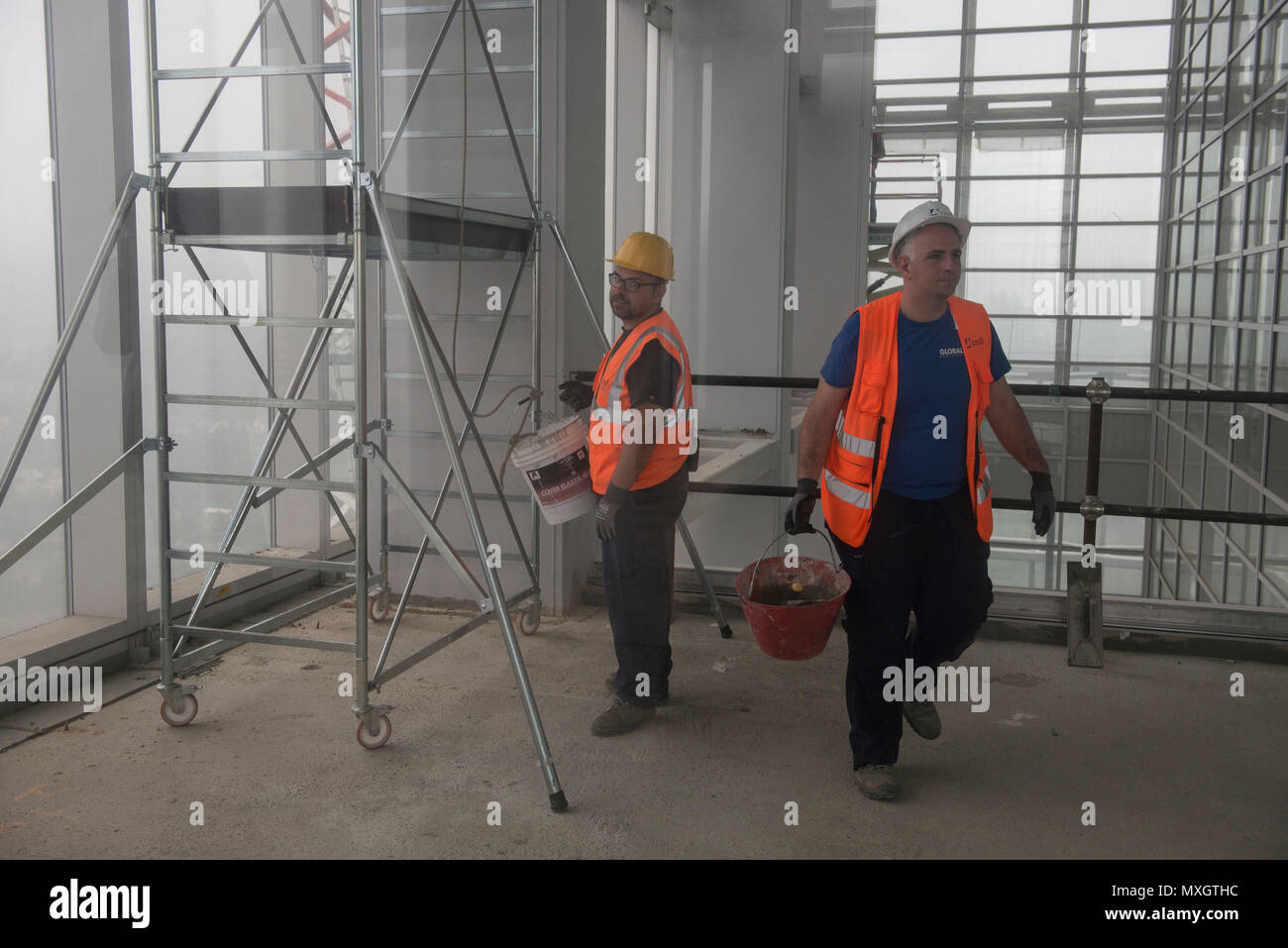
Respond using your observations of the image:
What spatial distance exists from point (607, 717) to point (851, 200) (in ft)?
27.0

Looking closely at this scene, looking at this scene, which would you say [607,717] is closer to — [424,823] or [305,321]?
[424,823]

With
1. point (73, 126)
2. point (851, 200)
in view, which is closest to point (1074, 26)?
point (851, 200)

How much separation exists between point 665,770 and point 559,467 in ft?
3.93

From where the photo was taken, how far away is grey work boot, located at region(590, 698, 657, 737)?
12.3 ft

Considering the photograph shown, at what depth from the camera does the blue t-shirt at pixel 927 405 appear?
10.4ft

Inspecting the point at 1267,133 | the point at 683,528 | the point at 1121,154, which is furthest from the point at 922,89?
the point at 683,528

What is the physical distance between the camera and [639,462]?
364 cm

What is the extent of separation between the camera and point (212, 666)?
4430mm

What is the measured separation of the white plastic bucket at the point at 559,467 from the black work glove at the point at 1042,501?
5.20ft

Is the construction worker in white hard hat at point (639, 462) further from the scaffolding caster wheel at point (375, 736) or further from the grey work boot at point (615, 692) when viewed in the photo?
the scaffolding caster wheel at point (375, 736)

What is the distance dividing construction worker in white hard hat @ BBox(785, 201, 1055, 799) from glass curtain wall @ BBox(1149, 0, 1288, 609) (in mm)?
5322

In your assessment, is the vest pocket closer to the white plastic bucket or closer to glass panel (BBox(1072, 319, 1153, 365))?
the white plastic bucket

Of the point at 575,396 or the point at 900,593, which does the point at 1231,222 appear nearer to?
the point at 575,396

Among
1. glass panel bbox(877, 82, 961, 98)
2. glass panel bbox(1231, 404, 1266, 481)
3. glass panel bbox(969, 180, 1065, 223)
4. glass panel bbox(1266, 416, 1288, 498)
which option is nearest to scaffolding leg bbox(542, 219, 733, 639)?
glass panel bbox(1266, 416, 1288, 498)
